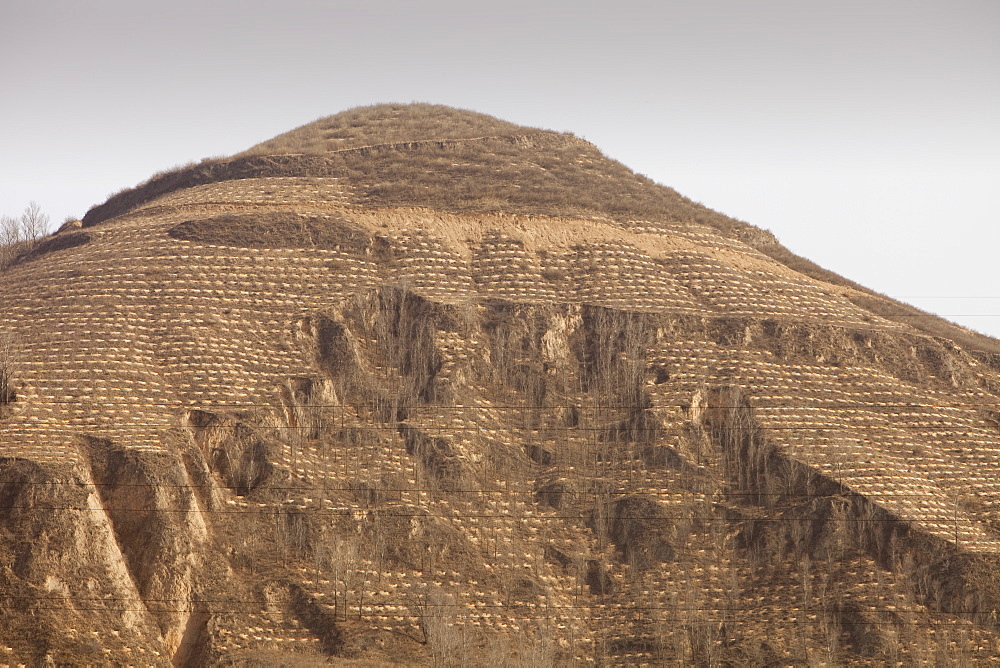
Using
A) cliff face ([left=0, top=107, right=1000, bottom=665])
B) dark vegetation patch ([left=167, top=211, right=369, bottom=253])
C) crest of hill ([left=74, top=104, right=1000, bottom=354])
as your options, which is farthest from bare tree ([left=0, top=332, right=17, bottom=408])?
crest of hill ([left=74, top=104, right=1000, bottom=354])

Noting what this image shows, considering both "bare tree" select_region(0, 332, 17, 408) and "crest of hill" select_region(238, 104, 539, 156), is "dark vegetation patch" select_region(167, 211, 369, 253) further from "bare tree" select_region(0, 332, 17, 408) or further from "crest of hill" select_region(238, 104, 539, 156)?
"crest of hill" select_region(238, 104, 539, 156)

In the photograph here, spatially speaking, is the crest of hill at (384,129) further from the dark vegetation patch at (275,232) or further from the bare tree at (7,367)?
the bare tree at (7,367)

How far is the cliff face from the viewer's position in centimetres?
3559

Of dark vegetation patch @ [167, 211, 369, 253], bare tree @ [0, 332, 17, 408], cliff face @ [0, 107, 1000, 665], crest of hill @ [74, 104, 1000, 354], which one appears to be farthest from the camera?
crest of hill @ [74, 104, 1000, 354]

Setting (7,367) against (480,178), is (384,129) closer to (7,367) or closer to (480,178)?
(480,178)

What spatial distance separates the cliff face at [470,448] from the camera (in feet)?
117

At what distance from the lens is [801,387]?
44.6 metres

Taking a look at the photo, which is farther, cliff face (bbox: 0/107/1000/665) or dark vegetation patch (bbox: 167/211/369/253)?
dark vegetation patch (bbox: 167/211/369/253)

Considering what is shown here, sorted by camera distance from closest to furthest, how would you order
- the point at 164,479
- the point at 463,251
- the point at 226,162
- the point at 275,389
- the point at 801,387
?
the point at 164,479, the point at 275,389, the point at 801,387, the point at 463,251, the point at 226,162

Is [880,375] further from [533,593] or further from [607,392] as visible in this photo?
[533,593]

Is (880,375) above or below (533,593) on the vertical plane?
above

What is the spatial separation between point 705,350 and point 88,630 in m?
24.8

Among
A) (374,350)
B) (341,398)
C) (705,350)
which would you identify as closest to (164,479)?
(341,398)

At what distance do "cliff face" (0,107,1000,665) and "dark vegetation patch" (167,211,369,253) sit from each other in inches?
6.6
